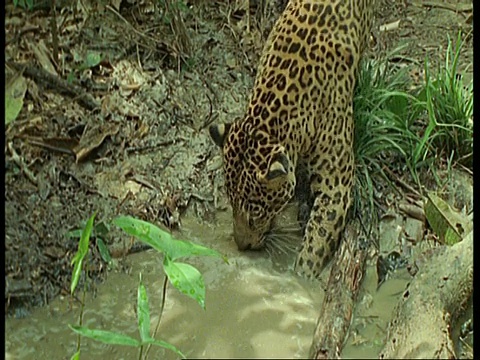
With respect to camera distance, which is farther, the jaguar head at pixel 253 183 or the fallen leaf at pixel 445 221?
the jaguar head at pixel 253 183

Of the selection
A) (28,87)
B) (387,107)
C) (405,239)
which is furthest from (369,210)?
(28,87)

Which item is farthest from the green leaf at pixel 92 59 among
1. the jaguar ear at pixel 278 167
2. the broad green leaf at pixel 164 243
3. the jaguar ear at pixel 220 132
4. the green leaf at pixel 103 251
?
the broad green leaf at pixel 164 243

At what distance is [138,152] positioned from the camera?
4.87m

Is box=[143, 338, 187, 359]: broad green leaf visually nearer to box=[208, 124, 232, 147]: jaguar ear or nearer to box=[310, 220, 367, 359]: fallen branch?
box=[310, 220, 367, 359]: fallen branch

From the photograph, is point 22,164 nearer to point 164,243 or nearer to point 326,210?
point 164,243

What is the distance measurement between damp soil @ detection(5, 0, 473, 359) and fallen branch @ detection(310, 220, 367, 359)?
7 centimetres

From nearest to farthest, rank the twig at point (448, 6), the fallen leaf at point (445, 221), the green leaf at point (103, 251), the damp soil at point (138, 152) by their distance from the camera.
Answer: the damp soil at point (138, 152) → the fallen leaf at point (445, 221) → the green leaf at point (103, 251) → the twig at point (448, 6)

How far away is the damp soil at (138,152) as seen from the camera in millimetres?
3809

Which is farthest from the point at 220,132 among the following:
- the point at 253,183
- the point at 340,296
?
the point at 340,296

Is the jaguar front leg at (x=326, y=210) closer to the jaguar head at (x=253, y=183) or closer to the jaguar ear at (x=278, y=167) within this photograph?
the jaguar head at (x=253, y=183)

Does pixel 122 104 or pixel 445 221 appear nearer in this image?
pixel 445 221

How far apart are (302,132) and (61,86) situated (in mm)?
1639

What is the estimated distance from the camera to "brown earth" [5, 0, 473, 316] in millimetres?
4230

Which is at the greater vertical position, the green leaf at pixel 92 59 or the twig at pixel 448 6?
the twig at pixel 448 6
